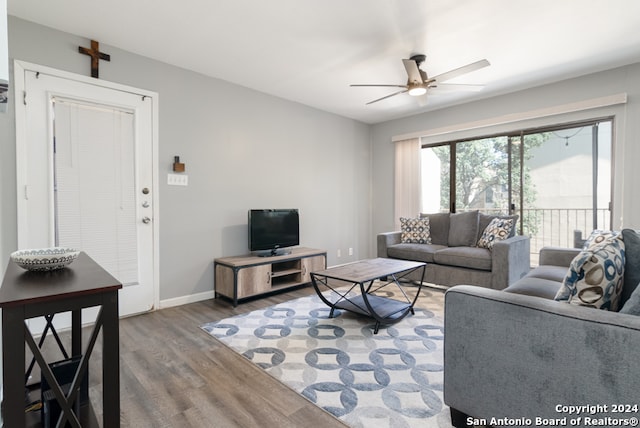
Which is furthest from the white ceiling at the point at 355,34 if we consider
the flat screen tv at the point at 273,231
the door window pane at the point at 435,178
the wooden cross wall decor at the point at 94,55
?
the flat screen tv at the point at 273,231

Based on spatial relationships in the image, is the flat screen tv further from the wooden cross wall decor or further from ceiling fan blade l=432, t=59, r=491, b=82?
ceiling fan blade l=432, t=59, r=491, b=82

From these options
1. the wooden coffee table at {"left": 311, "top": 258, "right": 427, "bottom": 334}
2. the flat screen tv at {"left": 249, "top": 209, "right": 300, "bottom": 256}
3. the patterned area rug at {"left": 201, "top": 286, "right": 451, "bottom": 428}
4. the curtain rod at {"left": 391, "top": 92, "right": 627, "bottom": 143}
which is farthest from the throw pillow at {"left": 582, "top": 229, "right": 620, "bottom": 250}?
the flat screen tv at {"left": 249, "top": 209, "right": 300, "bottom": 256}

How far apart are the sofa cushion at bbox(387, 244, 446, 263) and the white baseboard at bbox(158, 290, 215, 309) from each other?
2.38 m

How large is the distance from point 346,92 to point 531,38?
2027 mm

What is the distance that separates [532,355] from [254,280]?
8.84 ft

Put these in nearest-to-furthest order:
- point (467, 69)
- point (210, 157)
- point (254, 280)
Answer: point (467, 69), point (254, 280), point (210, 157)

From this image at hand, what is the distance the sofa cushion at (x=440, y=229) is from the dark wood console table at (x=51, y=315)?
4101mm

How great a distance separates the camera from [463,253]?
3646mm

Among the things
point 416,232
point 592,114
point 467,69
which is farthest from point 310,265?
point 592,114

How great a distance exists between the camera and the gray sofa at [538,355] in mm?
1002

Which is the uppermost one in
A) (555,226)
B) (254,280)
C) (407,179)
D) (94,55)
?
(94,55)

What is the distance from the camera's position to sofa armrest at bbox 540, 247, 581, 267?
2.75 metres

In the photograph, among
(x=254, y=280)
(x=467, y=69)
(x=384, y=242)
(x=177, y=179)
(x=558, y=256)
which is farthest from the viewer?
(x=384, y=242)

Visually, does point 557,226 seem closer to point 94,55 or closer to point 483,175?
point 483,175
